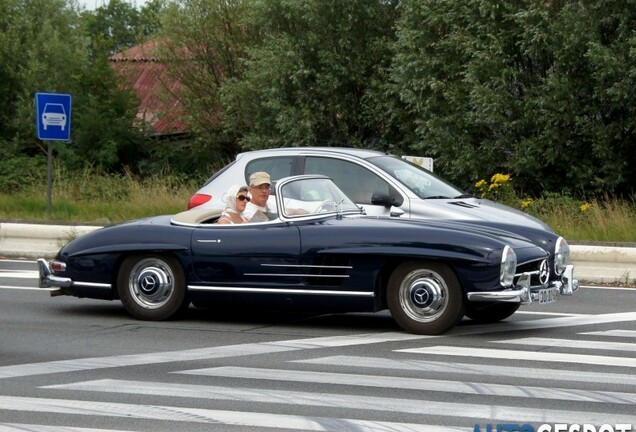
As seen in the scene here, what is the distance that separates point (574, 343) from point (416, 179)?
4680 mm

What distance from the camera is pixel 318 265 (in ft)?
35.0

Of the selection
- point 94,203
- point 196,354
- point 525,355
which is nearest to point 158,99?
point 94,203

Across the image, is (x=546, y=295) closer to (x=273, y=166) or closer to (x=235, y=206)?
(x=235, y=206)

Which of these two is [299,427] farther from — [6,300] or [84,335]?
[6,300]

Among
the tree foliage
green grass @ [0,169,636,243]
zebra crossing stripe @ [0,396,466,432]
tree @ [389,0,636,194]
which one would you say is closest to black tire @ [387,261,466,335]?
zebra crossing stripe @ [0,396,466,432]

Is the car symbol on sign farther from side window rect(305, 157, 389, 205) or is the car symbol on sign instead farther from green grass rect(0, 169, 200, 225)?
side window rect(305, 157, 389, 205)

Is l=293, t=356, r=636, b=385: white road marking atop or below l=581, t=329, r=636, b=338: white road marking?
below

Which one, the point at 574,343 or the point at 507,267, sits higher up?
Result: the point at 507,267

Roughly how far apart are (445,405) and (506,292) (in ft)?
8.59

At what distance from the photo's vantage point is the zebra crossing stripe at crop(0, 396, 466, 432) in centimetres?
702

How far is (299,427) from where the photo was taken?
23.1 feet

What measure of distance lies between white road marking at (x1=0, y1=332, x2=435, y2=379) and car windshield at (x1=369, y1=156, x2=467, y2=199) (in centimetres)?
396

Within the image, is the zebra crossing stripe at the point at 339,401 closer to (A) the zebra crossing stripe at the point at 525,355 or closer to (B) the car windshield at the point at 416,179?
(A) the zebra crossing stripe at the point at 525,355

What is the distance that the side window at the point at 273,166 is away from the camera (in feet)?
48.9
